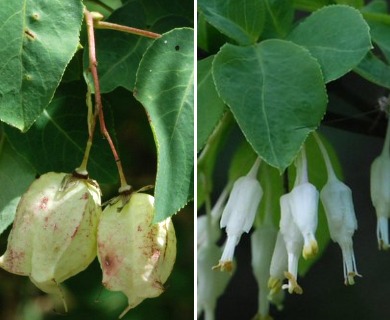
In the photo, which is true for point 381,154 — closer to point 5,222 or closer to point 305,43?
point 305,43

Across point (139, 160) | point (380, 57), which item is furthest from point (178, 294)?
point (380, 57)

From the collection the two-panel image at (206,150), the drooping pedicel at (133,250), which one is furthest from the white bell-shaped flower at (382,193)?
the drooping pedicel at (133,250)

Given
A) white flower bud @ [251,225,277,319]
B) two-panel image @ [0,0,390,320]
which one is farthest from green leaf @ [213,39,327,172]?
white flower bud @ [251,225,277,319]

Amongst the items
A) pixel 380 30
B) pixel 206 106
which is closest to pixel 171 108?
pixel 206 106

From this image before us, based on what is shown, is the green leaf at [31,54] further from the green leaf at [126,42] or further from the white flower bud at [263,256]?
the white flower bud at [263,256]

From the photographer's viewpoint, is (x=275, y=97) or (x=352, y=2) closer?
(x=275, y=97)

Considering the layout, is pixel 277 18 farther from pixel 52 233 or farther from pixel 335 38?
pixel 52 233
